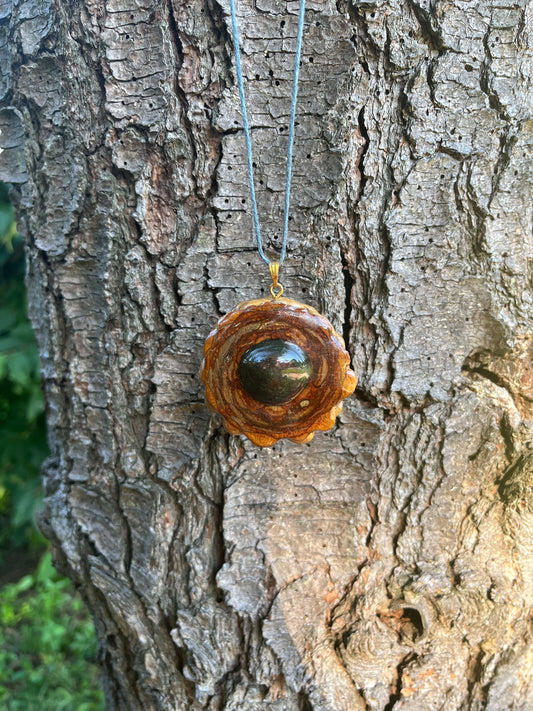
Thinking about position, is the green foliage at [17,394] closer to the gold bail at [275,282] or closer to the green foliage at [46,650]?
the green foliage at [46,650]

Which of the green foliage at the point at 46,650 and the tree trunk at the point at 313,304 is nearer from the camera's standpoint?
the tree trunk at the point at 313,304

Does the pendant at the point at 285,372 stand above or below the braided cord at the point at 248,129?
below

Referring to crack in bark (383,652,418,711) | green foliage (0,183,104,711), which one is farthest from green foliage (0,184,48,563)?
crack in bark (383,652,418,711)

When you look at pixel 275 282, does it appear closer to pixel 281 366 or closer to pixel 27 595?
pixel 281 366

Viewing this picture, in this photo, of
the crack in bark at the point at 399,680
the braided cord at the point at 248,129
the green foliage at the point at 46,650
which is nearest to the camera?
the braided cord at the point at 248,129

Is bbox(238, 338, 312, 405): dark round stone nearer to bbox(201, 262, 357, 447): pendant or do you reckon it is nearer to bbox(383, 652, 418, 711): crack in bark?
bbox(201, 262, 357, 447): pendant

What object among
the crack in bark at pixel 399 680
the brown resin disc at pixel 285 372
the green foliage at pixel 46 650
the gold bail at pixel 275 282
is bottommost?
the green foliage at pixel 46 650

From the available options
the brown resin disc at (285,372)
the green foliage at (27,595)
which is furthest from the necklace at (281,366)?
the green foliage at (27,595)
